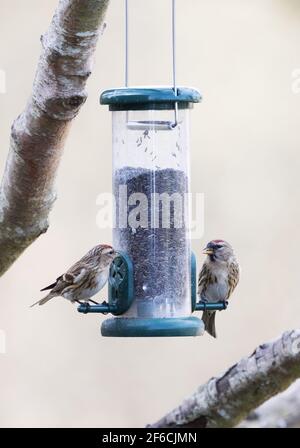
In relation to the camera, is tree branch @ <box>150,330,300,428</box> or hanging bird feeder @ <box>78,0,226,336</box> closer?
tree branch @ <box>150,330,300,428</box>

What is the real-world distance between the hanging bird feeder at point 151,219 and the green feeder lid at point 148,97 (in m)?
0.13

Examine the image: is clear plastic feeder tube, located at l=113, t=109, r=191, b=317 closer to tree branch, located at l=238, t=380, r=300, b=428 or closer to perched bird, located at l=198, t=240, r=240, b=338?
perched bird, located at l=198, t=240, r=240, b=338

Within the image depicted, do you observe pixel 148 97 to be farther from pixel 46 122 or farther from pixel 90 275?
pixel 46 122

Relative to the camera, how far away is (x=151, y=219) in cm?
673

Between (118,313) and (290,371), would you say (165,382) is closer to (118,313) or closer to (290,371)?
(118,313)

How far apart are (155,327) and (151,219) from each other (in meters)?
0.63

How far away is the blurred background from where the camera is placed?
1130 centimetres

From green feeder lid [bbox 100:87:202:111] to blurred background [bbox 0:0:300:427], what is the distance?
4.58 m

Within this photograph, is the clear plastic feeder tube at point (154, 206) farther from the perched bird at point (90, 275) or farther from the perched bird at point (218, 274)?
the perched bird at point (218, 274)

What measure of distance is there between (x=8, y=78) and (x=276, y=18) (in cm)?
267

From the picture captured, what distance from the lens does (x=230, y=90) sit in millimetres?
12891

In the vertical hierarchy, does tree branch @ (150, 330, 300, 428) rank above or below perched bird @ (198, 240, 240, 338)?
below

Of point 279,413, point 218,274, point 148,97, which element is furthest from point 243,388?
point 218,274

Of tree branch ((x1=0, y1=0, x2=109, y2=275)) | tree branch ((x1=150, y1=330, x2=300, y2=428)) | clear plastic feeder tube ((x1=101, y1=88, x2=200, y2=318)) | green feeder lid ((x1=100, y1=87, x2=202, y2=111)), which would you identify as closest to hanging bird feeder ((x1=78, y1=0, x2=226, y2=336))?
clear plastic feeder tube ((x1=101, y1=88, x2=200, y2=318))
